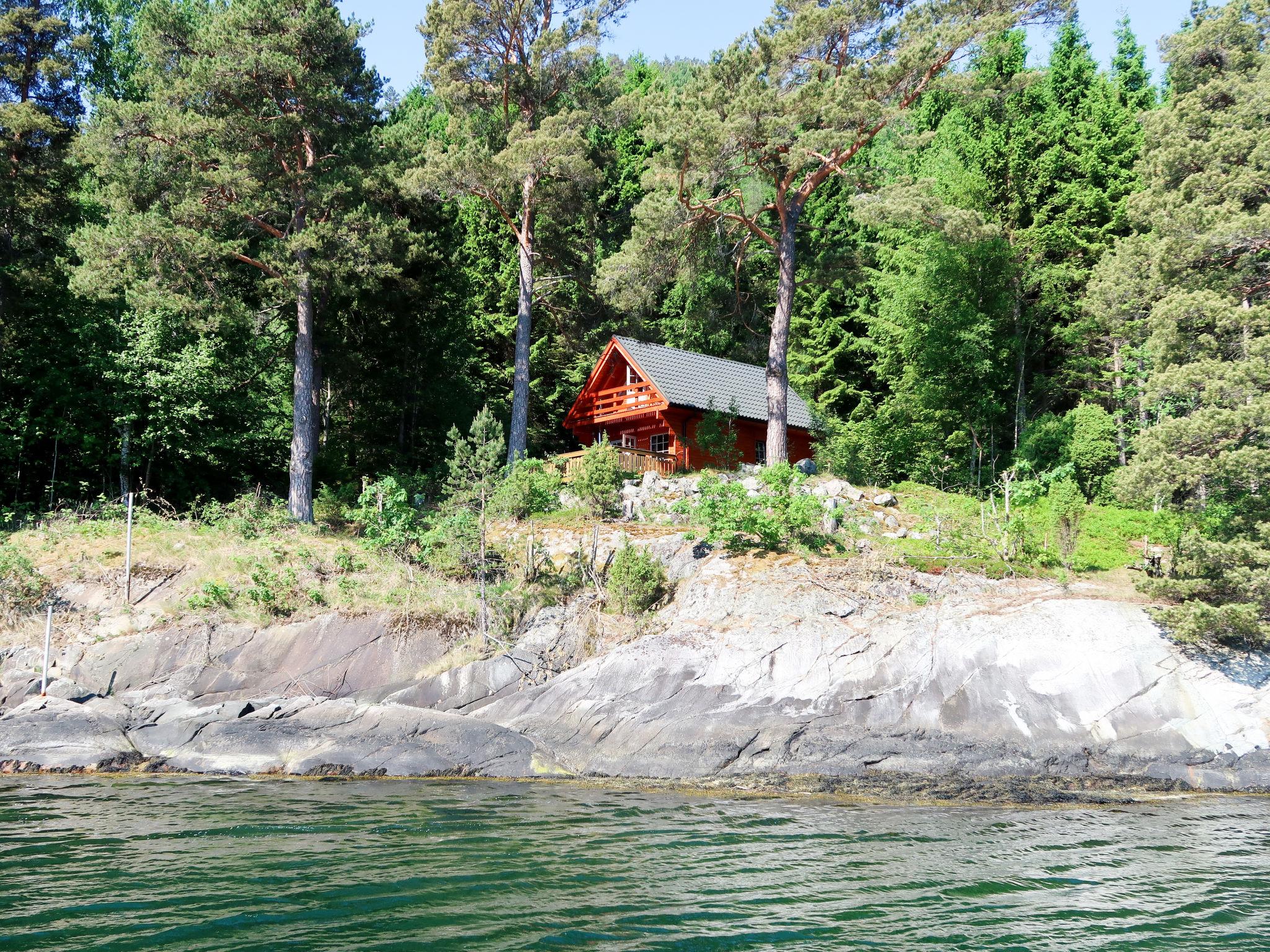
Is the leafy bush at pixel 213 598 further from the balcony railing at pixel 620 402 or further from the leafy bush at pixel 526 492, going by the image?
the balcony railing at pixel 620 402

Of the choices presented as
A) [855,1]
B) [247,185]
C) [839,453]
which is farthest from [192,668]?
[855,1]

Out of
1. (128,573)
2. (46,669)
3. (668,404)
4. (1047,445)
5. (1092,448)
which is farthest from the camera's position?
(668,404)

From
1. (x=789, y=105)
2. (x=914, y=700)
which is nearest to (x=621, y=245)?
(x=789, y=105)

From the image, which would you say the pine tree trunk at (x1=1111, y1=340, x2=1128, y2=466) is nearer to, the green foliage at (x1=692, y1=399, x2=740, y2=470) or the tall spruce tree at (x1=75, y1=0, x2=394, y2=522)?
the green foliage at (x1=692, y1=399, x2=740, y2=470)

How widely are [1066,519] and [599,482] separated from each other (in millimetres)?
11398

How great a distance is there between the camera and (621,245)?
28922 millimetres

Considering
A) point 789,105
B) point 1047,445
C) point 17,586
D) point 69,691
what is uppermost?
point 789,105

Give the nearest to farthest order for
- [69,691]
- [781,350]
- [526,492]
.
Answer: [69,691]
[526,492]
[781,350]

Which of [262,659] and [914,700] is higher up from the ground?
[262,659]

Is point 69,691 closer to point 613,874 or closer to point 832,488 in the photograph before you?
point 613,874

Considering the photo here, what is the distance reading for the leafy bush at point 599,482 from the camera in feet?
81.8

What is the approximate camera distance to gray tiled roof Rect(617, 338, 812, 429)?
32.7 metres

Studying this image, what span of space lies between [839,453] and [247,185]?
18.5 metres

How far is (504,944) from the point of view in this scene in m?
7.50
